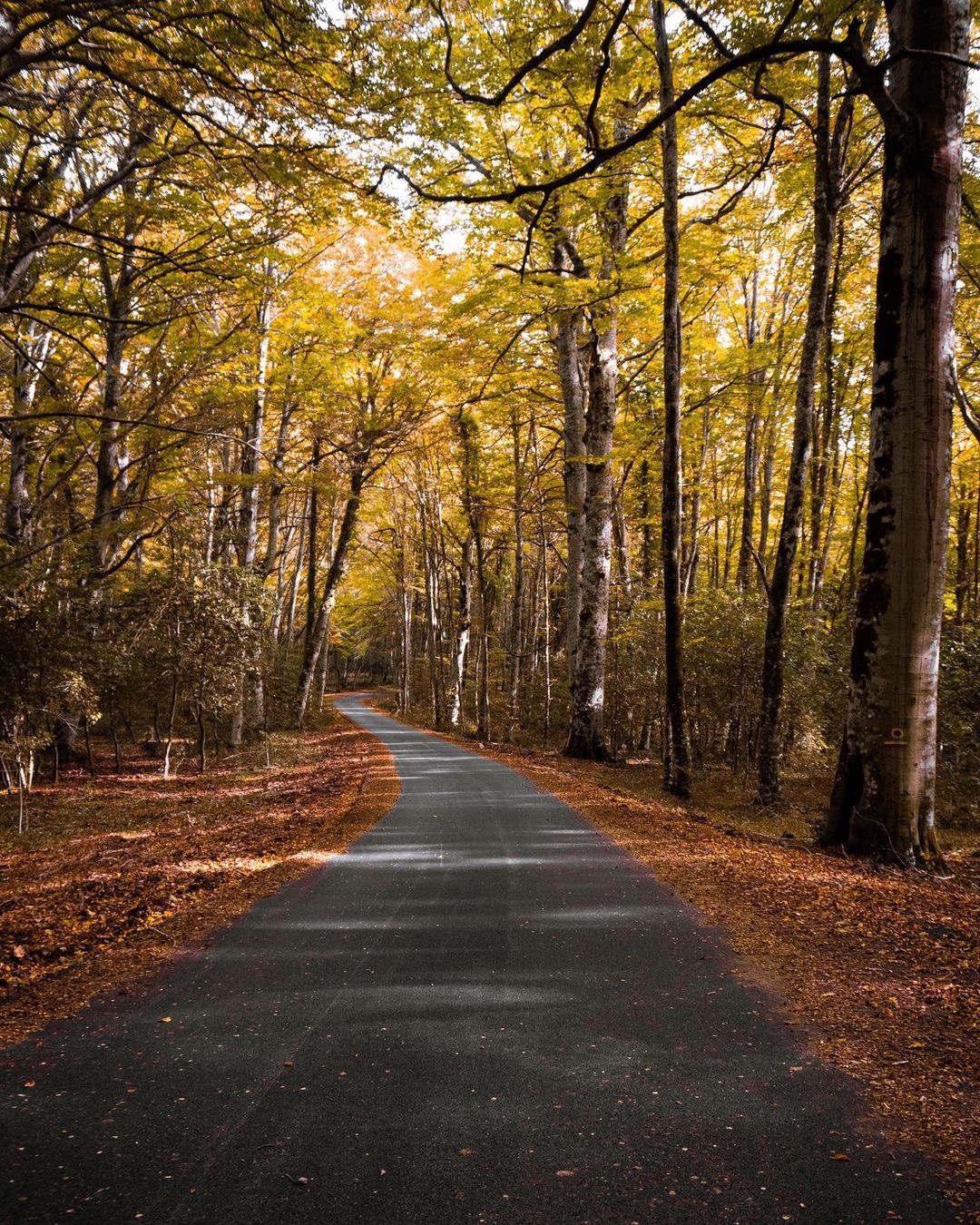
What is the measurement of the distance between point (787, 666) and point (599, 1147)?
10.4 meters

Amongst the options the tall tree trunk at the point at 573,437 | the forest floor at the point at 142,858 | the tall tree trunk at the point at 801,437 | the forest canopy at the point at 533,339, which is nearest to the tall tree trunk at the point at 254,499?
the forest canopy at the point at 533,339

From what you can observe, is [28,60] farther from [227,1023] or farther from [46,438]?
[46,438]

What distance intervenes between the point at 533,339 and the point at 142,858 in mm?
13791

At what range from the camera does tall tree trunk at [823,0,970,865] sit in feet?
18.3

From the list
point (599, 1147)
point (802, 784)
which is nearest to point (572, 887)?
point (599, 1147)

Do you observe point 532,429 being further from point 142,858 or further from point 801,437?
point 142,858

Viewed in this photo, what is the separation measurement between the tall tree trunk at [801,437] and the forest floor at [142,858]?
5.59m

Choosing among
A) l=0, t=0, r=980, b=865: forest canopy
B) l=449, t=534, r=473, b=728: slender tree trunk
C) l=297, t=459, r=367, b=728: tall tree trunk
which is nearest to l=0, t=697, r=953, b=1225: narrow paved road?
l=0, t=0, r=980, b=865: forest canopy

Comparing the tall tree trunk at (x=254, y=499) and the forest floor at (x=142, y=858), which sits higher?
the tall tree trunk at (x=254, y=499)

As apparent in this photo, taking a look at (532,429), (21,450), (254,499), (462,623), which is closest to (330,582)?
(254,499)

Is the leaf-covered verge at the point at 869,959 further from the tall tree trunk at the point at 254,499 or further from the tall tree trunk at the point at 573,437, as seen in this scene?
the tall tree trunk at the point at 254,499

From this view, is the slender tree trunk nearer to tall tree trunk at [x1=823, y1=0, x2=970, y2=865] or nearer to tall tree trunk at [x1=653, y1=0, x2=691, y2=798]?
tall tree trunk at [x1=653, y1=0, x2=691, y2=798]

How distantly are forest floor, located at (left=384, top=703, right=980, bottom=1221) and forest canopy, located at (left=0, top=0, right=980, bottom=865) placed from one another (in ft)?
3.24

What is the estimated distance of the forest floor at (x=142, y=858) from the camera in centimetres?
402
